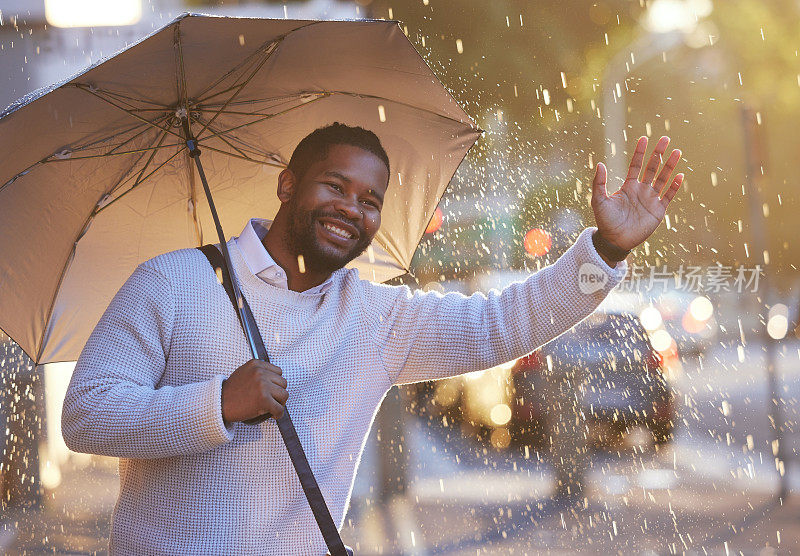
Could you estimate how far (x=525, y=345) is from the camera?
321 centimetres

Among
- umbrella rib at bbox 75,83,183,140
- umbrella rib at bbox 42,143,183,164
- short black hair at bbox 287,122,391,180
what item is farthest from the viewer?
umbrella rib at bbox 42,143,183,164

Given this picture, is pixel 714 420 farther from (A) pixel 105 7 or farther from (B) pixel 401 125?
(B) pixel 401 125

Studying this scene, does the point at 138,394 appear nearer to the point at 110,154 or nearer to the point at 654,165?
the point at 110,154

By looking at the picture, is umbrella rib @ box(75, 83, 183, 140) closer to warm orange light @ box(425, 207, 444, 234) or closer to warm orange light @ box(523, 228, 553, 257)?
warm orange light @ box(425, 207, 444, 234)

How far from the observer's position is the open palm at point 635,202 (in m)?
3.07

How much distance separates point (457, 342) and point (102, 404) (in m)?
1.13

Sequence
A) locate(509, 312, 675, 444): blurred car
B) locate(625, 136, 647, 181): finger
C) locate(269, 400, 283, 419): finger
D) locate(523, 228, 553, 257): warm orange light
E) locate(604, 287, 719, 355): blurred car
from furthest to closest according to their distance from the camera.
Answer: locate(604, 287, 719, 355): blurred car → locate(523, 228, 553, 257): warm orange light → locate(509, 312, 675, 444): blurred car → locate(625, 136, 647, 181): finger → locate(269, 400, 283, 419): finger

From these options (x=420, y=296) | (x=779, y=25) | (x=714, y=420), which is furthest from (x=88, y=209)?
(x=779, y=25)

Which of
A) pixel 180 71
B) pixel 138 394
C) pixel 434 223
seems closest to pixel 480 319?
pixel 138 394

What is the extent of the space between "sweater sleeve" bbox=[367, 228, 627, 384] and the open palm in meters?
0.08

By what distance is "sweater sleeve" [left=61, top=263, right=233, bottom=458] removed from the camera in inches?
106

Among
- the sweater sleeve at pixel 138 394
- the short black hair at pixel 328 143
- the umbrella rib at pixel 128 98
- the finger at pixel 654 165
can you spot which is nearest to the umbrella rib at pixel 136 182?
the umbrella rib at pixel 128 98

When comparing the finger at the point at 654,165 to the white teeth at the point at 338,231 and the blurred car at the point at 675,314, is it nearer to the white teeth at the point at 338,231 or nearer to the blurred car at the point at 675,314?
the white teeth at the point at 338,231

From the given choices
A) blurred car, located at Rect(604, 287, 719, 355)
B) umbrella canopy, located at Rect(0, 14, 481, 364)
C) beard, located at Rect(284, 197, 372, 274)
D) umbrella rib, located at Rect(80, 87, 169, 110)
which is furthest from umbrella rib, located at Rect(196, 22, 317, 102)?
blurred car, located at Rect(604, 287, 719, 355)
